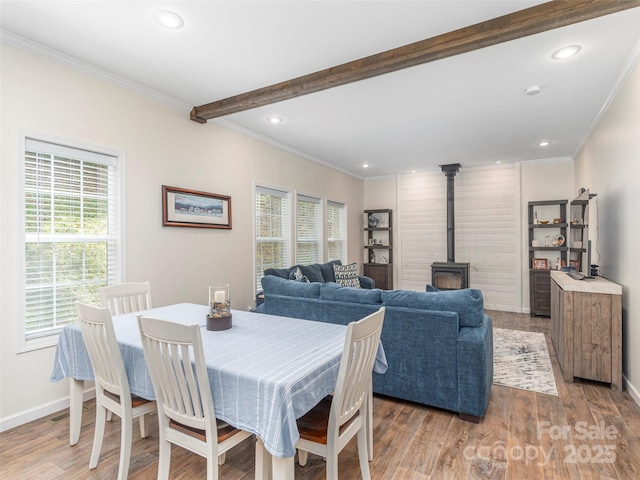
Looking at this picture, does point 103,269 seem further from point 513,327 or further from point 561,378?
point 513,327

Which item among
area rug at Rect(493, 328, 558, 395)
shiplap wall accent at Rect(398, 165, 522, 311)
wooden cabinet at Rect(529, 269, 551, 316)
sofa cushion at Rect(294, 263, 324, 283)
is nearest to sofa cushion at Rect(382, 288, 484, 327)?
area rug at Rect(493, 328, 558, 395)

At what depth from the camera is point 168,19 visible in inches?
87.0

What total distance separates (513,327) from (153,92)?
5.56 m

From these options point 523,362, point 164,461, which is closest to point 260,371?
point 164,461

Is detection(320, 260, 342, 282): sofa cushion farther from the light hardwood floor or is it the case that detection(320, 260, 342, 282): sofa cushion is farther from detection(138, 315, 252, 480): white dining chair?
detection(138, 315, 252, 480): white dining chair

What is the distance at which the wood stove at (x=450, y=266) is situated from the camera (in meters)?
6.21

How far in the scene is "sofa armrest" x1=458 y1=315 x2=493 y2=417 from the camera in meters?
2.45

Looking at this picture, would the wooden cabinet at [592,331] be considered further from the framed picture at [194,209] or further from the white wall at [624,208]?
the framed picture at [194,209]

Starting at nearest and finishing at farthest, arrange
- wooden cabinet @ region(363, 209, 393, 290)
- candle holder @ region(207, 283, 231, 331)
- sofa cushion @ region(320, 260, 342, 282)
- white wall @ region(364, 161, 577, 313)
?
candle holder @ region(207, 283, 231, 331), sofa cushion @ region(320, 260, 342, 282), white wall @ region(364, 161, 577, 313), wooden cabinet @ region(363, 209, 393, 290)

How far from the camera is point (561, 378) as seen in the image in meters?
3.26

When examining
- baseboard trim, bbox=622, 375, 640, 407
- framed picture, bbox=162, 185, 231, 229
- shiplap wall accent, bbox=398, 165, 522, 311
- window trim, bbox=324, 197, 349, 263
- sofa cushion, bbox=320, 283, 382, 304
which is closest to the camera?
baseboard trim, bbox=622, 375, 640, 407

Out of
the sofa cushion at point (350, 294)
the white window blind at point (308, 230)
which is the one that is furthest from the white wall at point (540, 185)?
the sofa cushion at point (350, 294)

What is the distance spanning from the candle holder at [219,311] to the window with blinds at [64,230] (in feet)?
4.88

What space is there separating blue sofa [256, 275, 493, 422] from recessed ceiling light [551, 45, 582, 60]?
6.40ft
